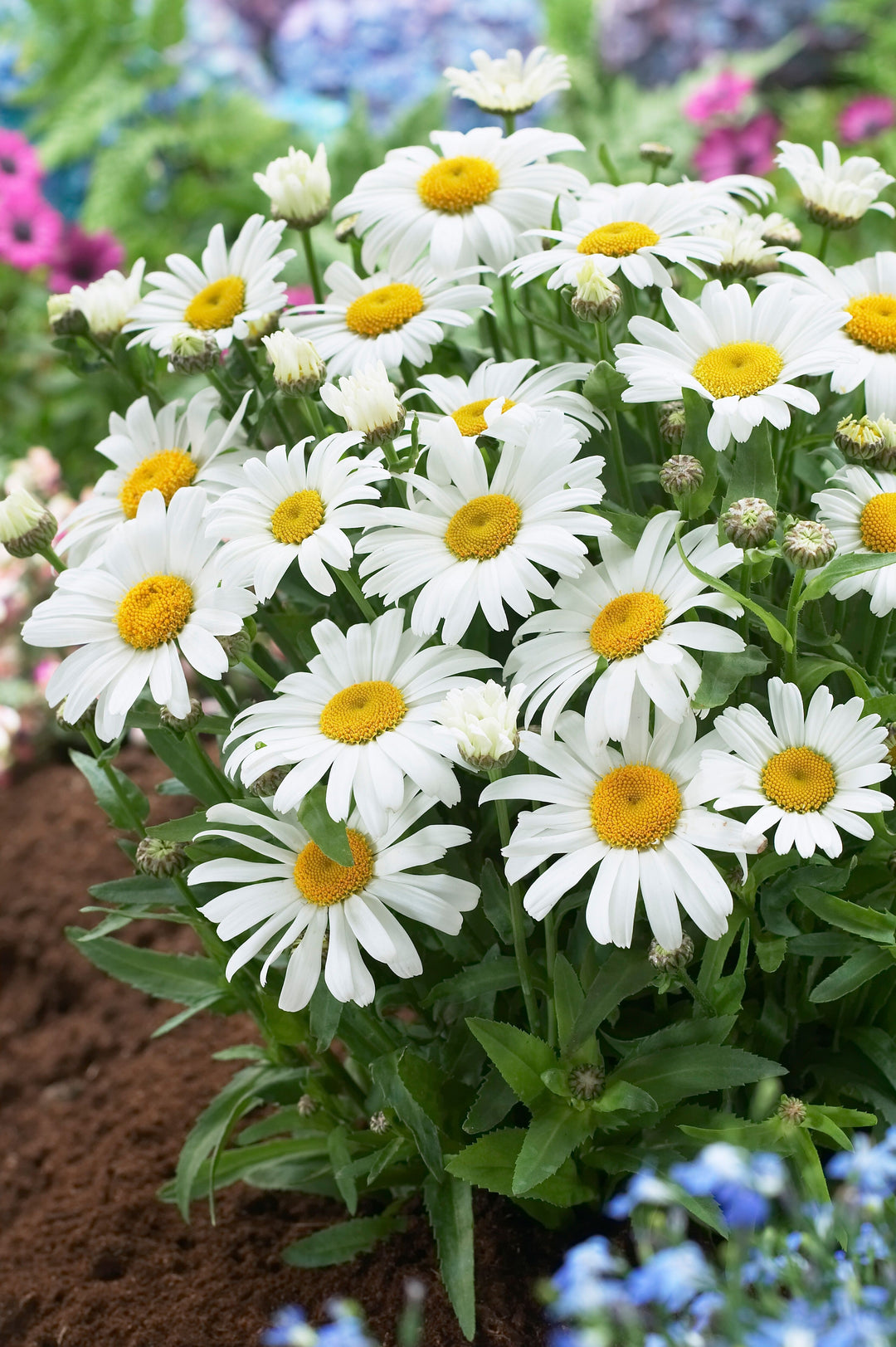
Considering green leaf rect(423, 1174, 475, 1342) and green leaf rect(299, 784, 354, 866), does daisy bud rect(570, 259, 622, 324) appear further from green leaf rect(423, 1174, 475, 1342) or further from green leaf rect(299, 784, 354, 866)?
green leaf rect(423, 1174, 475, 1342)

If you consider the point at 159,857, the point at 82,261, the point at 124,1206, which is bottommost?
the point at 124,1206

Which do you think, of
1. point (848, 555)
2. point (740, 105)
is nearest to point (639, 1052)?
point (848, 555)

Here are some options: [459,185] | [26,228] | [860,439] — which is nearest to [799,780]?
[860,439]

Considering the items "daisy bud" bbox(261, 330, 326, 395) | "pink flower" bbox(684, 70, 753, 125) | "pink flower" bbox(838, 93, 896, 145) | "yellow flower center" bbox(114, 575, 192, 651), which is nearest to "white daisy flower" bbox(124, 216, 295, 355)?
"daisy bud" bbox(261, 330, 326, 395)

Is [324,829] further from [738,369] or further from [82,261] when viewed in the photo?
[82,261]

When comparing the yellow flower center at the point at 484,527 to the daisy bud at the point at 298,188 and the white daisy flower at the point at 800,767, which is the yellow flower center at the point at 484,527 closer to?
the white daisy flower at the point at 800,767

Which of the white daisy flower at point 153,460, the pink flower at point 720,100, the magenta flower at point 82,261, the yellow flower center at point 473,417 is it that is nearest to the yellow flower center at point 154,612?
the white daisy flower at point 153,460
